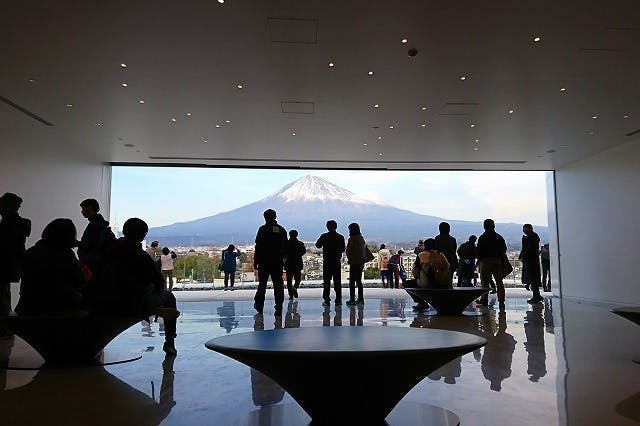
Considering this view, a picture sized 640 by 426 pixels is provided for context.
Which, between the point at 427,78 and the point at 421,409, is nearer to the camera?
the point at 421,409

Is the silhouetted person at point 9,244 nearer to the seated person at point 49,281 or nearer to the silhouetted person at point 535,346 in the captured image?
the seated person at point 49,281

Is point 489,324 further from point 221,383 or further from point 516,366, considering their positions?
point 221,383

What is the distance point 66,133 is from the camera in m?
9.35

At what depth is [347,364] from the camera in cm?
183

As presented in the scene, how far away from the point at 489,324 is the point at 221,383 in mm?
3960

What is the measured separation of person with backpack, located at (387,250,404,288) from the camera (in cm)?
1337

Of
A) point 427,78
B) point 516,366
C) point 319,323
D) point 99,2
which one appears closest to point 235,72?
point 99,2

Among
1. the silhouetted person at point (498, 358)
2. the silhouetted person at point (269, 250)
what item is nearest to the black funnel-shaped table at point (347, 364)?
the silhouetted person at point (498, 358)

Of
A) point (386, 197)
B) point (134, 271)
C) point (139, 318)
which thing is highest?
point (386, 197)

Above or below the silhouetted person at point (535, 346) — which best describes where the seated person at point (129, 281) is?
above

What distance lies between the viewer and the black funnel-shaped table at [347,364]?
1.80 m

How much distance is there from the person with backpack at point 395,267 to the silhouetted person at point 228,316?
19.0ft

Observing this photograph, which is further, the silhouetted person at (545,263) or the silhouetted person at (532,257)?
the silhouetted person at (545,263)

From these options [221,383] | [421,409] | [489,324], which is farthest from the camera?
[489,324]
